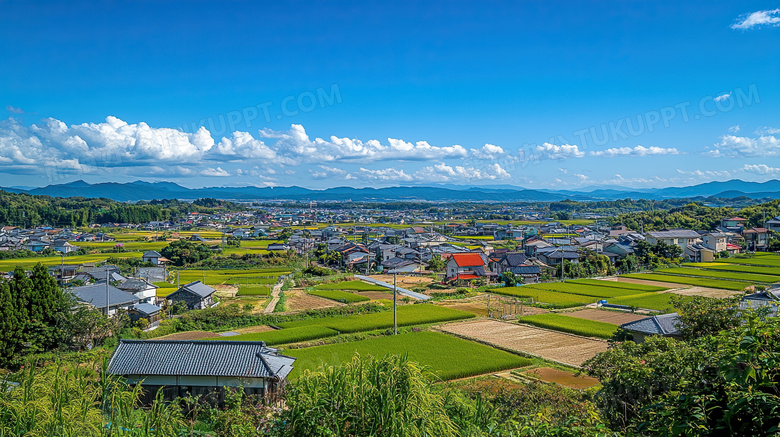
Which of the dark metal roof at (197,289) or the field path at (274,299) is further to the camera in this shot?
the dark metal roof at (197,289)

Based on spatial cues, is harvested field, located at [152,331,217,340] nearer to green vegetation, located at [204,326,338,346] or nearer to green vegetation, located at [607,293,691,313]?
green vegetation, located at [204,326,338,346]

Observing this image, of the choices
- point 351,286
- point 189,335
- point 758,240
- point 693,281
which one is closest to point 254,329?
point 189,335

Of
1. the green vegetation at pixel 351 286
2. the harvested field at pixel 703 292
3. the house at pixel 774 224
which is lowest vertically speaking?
the green vegetation at pixel 351 286

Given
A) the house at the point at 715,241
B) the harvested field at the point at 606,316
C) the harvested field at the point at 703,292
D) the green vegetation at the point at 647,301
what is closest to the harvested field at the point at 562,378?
the harvested field at the point at 606,316

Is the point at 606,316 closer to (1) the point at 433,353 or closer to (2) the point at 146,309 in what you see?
(1) the point at 433,353

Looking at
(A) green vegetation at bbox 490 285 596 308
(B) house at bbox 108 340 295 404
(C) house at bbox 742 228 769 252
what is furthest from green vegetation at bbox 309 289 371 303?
(C) house at bbox 742 228 769 252

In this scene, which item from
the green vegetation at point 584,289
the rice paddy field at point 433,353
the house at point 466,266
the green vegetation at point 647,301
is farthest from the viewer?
the house at point 466,266

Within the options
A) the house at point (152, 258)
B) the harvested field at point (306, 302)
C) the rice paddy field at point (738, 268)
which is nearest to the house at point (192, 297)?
the harvested field at point (306, 302)

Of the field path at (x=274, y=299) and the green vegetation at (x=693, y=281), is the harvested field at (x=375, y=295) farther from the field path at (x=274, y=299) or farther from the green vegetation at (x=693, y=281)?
the green vegetation at (x=693, y=281)

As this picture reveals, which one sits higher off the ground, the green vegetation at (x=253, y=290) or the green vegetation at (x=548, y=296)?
A: the green vegetation at (x=548, y=296)

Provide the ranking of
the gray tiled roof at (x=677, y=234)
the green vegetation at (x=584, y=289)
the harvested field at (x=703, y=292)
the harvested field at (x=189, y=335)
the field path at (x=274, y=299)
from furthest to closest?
the gray tiled roof at (x=677, y=234), the green vegetation at (x=584, y=289), the harvested field at (x=703, y=292), the field path at (x=274, y=299), the harvested field at (x=189, y=335)
